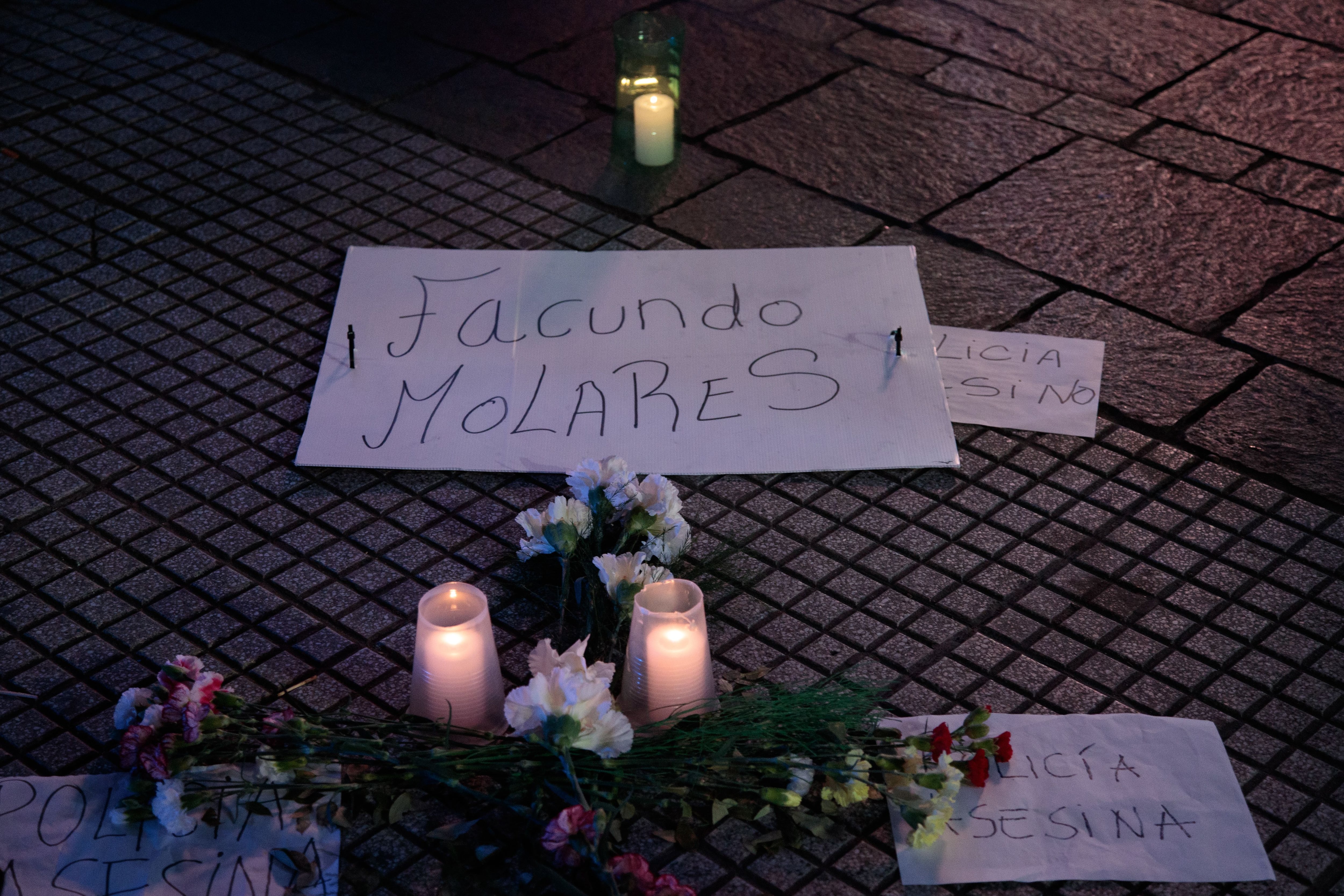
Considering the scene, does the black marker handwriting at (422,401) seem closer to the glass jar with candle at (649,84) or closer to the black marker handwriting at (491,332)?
the black marker handwriting at (491,332)

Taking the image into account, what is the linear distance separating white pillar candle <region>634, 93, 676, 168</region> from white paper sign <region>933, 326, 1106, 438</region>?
2.85 ft

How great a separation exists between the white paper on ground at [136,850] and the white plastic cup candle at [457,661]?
208 millimetres

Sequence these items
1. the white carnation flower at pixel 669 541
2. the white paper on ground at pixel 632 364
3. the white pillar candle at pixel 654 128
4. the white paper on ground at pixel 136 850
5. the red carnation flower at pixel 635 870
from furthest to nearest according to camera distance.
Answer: the white pillar candle at pixel 654 128, the white paper on ground at pixel 632 364, the white carnation flower at pixel 669 541, the white paper on ground at pixel 136 850, the red carnation flower at pixel 635 870

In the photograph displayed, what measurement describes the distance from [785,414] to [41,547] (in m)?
1.27

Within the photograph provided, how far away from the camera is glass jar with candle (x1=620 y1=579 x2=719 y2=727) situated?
1.71 metres

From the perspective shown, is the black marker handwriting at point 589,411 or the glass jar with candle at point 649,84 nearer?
the black marker handwriting at point 589,411

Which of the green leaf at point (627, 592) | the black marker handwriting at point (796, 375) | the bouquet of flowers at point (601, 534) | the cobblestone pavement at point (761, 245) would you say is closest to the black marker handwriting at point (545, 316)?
the cobblestone pavement at point (761, 245)

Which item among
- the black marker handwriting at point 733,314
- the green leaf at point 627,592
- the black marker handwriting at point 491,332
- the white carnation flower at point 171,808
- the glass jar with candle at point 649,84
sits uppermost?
the glass jar with candle at point 649,84

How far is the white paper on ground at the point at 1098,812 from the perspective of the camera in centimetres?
165

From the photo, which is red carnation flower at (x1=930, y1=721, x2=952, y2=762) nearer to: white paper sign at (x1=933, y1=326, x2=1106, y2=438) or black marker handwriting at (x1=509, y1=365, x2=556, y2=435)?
white paper sign at (x1=933, y1=326, x2=1106, y2=438)

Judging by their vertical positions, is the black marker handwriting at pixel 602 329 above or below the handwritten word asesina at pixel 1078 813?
above

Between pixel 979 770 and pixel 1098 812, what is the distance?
0.17 meters

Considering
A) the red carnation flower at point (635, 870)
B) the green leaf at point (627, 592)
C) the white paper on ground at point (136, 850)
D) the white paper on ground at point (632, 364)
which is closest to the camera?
the red carnation flower at point (635, 870)

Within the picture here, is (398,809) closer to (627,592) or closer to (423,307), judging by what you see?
(627,592)
